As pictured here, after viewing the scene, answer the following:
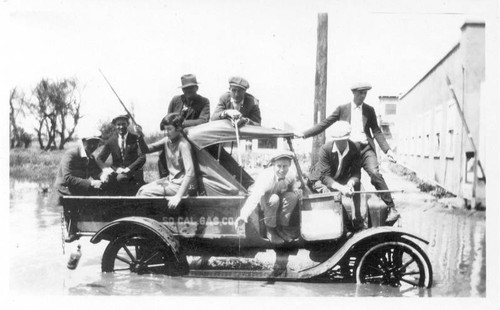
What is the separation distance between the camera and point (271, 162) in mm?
4902

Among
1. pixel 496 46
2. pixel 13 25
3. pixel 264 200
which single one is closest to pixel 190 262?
pixel 264 200

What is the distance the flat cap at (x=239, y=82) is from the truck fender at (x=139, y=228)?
180cm

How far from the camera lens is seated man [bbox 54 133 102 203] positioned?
5.21 m

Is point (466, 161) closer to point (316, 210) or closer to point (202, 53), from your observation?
point (316, 210)

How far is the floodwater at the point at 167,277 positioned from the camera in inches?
196

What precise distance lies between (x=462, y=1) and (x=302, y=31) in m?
1.97

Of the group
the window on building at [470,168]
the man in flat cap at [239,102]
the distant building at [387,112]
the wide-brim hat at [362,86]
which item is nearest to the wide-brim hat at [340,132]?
the wide-brim hat at [362,86]

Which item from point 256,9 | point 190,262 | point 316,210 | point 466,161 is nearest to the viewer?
point 316,210

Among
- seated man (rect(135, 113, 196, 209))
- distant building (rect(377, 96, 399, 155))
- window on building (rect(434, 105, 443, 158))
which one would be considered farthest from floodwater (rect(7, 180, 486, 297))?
distant building (rect(377, 96, 399, 155))

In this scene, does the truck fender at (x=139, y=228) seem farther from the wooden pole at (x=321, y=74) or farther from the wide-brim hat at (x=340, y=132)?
the wooden pole at (x=321, y=74)

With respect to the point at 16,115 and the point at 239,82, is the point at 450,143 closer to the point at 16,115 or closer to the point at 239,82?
the point at 239,82

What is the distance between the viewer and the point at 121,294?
16.4ft

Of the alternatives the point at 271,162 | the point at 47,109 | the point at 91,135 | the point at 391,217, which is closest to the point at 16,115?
the point at 47,109

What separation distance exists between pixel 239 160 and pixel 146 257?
4.78 feet
